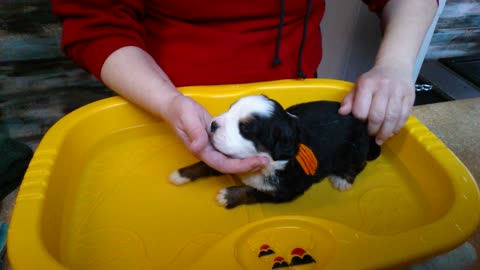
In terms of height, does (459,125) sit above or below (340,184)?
below

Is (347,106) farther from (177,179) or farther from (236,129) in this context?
(177,179)

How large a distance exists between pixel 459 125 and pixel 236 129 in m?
0.99

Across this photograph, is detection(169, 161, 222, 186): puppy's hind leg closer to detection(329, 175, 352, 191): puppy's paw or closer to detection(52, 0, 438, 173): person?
detection(52, 0, 438, 173): person

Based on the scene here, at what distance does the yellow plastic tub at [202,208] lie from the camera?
0.64 metres

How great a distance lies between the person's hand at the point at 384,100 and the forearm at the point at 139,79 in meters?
0.37

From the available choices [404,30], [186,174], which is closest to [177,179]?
[186,174]

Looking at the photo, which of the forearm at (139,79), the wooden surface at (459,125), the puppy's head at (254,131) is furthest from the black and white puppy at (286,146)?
the wooden surface at (459,125)

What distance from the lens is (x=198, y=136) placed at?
72 centimetres

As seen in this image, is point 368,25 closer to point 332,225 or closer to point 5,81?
point 332,225

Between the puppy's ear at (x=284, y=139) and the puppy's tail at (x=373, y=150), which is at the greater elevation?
the puppy's ear at (x=284, y=139)

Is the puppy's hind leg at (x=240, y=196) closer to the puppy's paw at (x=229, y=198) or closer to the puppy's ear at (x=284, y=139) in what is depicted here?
the puppy's paw at (x=229, y=198)

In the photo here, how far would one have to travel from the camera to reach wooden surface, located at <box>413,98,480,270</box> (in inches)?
49.5

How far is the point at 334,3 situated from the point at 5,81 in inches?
52.5

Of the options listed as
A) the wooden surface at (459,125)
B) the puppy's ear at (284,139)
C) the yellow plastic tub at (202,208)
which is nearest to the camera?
the yellow plastic tub at (202,208)
